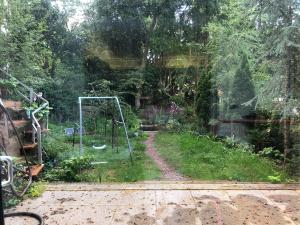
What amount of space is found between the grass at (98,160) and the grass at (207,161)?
7.0 inches

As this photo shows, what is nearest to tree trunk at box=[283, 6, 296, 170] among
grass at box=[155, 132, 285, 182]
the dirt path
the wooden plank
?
grass at box=[155, 132, 285, 182]

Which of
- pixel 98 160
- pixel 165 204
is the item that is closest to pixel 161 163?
pixel 98 160

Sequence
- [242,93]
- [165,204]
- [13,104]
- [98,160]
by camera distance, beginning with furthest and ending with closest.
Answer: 1. [242,93]
2. [98,160]
3. [13,104]
4. [165,204]

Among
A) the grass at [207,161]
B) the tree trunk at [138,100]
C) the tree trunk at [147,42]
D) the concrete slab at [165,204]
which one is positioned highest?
the tree trunk at [147,42]

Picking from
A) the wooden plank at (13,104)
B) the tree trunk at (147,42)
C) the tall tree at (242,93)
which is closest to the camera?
the tree trunk at (147,42)

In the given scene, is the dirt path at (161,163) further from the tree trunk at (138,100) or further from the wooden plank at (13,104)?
the wooden plank at (13,104)

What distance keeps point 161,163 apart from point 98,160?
20.8 inches

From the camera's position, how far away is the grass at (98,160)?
266 centimetres

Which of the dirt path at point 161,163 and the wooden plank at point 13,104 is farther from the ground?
the wooden plank at point 13,104

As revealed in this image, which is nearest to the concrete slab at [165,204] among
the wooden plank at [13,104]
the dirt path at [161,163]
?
the dirt path at [161,163]

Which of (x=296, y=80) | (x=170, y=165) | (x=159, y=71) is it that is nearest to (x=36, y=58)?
(x=159, y=71)

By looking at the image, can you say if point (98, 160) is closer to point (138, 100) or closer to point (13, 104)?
point (138, 100)

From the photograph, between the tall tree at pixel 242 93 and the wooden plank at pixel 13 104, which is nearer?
the wooden plank at pixel 13 104

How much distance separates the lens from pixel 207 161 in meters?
2.79
